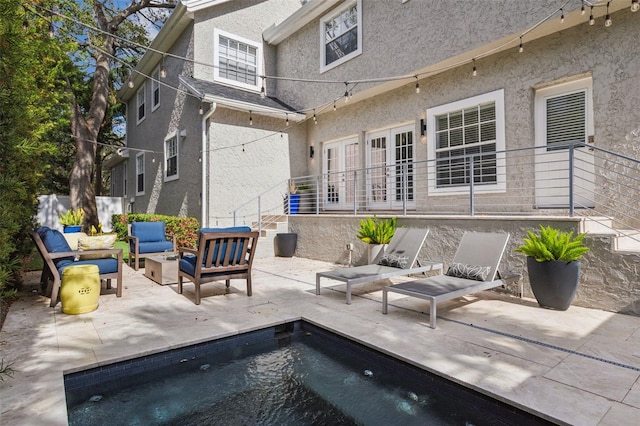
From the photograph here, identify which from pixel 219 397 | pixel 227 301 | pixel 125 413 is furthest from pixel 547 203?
pixel 125 413

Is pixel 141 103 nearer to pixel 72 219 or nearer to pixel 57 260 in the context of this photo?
pixel 72 219

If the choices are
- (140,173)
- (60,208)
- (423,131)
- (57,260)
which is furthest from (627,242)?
(60,208)

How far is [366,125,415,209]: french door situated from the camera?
33.5 feet

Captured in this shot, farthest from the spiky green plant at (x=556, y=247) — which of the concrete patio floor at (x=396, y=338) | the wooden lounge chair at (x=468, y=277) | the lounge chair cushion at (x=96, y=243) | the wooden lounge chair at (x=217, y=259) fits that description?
the lounge chair cushion at (x=96, y=243)

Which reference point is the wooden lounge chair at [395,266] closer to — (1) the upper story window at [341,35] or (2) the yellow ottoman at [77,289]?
(2) the yellow ottoman at [77,289]

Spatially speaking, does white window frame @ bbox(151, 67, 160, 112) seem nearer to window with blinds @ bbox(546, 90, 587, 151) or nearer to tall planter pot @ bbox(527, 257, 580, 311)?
window with blinds @ bbox(546, 90, 587, 151)

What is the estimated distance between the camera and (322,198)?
41.6 feet

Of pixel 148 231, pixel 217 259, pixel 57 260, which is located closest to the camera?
pixel 57 260

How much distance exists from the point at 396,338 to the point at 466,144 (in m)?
6.14

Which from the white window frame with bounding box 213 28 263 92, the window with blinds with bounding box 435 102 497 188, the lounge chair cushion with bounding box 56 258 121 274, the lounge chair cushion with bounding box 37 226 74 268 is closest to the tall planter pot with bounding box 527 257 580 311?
the window with blinds with bounding box 435 102 497 188

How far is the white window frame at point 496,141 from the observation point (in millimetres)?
7971

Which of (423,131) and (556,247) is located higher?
(423,131)

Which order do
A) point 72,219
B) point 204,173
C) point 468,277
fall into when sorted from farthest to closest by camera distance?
point 72,219 < point 204,173 < point 468,277

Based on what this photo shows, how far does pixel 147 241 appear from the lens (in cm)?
950
